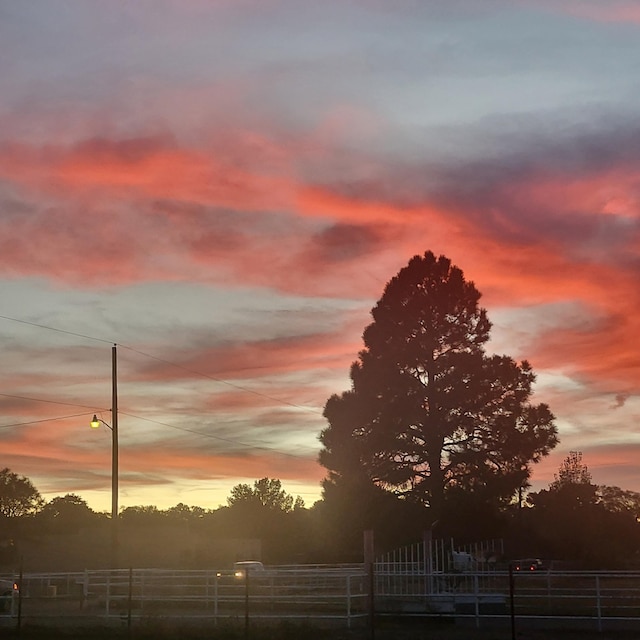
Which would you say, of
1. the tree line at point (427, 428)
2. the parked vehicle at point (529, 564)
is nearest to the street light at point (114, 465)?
the tree line at point (427, 428)

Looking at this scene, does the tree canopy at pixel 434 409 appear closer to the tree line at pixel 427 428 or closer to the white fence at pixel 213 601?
the tree line at pixel 427 428

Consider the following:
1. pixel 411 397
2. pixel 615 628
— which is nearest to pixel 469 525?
pixel 411 397

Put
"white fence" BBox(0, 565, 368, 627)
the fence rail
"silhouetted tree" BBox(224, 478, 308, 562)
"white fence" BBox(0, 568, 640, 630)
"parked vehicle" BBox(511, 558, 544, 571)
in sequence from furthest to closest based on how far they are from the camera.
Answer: "silhouetted tree" BBox(224, 478, 308, 562) → "parked vehicle" BBox(511, 558, 544, 571) → "white fence" BBox(0, 565, 368, 627) → the fence rail → "white fence" BBox(0, 568, 640, 630)

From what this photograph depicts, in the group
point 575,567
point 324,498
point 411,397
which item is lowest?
point 575,567

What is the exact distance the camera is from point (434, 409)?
162 ft

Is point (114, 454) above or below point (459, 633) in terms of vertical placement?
above

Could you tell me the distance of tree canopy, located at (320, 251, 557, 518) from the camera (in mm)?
49062

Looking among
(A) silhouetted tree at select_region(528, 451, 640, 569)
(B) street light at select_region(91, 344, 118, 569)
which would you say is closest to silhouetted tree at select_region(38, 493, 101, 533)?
(A) silhouetted tree at select_region(528, 451, 640, 569)

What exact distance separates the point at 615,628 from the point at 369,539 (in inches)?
350

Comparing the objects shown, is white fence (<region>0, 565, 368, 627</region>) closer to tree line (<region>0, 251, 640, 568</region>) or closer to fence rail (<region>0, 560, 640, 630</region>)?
fence rail (<region>0, 560, 640, 630</region>)

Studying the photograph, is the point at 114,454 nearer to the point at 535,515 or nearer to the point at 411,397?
the point at 411,397

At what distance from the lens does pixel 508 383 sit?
50406 mm

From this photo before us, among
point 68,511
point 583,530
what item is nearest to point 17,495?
point 68,511

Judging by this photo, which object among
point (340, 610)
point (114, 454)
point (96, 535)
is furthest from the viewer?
point (96, 535)
